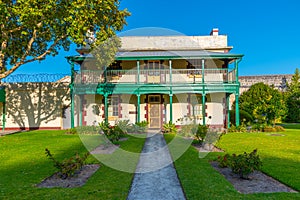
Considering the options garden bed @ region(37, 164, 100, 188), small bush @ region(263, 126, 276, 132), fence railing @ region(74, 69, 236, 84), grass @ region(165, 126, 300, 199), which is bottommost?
garden bed @ region(37, 164, 100, 188)

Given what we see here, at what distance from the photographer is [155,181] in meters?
5.61

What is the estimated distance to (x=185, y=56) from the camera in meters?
16.8

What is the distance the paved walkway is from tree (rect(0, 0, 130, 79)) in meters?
7.66

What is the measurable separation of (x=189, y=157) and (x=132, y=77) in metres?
11.8

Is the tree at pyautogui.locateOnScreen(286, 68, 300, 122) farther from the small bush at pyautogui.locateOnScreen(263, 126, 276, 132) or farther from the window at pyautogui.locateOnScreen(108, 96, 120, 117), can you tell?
the window at pyautogui.locateOnScreen(108, 96, 120, 117)

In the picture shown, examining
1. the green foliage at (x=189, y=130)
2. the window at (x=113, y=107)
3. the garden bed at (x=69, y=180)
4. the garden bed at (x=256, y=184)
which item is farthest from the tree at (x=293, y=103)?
the garden bed at (x=69, y=180)

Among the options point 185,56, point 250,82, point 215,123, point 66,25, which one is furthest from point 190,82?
point 250,82

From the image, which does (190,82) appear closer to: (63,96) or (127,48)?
(127,48)

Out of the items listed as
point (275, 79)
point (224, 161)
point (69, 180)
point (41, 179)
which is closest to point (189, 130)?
point (224, 161)

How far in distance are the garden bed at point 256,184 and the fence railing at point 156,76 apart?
1203 cm

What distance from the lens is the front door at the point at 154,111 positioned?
19.0 metres

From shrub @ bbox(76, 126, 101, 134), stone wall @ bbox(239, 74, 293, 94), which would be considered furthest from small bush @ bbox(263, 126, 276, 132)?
stone wall @ bbox(239, 74, 293, 94)

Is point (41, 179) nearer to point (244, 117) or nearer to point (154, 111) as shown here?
point (154, 111)

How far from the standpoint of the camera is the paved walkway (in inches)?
185
